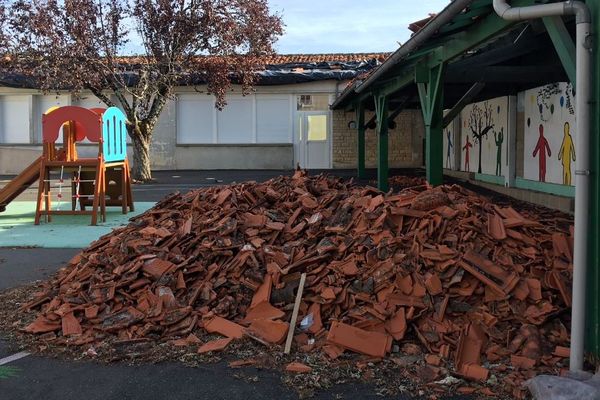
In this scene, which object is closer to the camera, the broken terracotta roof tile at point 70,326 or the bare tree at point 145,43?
the broken terracotta roof tile at point 70,326

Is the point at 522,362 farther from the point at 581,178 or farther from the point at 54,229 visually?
the point at 54,229

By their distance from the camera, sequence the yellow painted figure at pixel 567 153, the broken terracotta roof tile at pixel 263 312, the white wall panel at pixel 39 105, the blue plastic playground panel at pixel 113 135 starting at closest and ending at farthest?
1. the broken terracotta roof tile at pixel 263 312
2. the yellow painted figure at pixel 567 153
3. the blue plastic playground panel at pixel 113 135
4. the white wall panel at pixel 39 105

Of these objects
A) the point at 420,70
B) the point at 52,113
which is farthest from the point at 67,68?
the point at 420,70

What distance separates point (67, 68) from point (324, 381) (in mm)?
17210

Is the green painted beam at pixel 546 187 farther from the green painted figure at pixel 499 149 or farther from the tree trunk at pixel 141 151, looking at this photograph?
the tree trunk at pixel 141 151

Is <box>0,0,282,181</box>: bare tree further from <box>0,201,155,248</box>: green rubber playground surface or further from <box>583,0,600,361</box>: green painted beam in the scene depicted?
<box>583,0,600,361</box>: green painted beam

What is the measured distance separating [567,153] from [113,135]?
9.58 m

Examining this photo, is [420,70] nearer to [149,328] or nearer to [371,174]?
[149,328]

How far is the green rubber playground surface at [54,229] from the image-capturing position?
10445 millimetres

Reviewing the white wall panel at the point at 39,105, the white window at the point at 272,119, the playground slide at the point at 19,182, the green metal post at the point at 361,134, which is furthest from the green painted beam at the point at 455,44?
the white wall panel at the point at 39,105

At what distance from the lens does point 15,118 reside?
2784cm

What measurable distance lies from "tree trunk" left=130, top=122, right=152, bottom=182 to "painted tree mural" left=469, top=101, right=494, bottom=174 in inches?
442

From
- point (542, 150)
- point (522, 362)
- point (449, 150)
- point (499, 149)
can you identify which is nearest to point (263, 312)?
point (522, 362)

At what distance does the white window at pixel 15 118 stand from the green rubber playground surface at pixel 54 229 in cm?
1380
